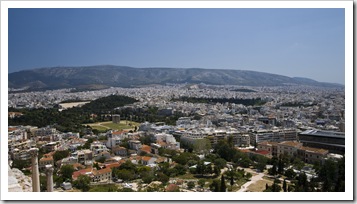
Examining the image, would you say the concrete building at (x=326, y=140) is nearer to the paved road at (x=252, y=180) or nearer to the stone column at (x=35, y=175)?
the paved road at (x=252, y=180)

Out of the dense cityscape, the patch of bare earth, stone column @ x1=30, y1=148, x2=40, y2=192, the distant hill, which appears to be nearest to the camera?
stone column @ x1=30, y1=148, x2=40, y2=192

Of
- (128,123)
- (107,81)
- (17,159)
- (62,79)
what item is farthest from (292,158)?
(107,81)

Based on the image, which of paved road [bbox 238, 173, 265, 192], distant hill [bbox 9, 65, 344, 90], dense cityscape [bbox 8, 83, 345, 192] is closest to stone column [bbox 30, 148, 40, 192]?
dense cityscape [bbox 8, 83, 345, 192]

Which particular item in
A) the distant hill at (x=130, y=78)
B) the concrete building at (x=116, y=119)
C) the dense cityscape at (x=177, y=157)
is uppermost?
the distant hill at (x=130, y=78)

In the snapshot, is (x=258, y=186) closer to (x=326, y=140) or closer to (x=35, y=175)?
(x=35, y=175)

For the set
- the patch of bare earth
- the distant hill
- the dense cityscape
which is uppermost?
the distant hill

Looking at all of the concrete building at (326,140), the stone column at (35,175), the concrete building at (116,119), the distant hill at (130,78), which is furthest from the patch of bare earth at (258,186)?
the distant hill at (130,78)

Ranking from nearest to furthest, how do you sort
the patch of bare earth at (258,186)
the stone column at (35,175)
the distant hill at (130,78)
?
the stone column at (35,175), the patch of bare earth at (258,186), the distant hill at (130,78)

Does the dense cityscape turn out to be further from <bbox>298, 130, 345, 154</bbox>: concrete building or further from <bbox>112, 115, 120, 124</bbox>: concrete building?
<bbox>112, 115, 120, 124</bbox>: concrete building
